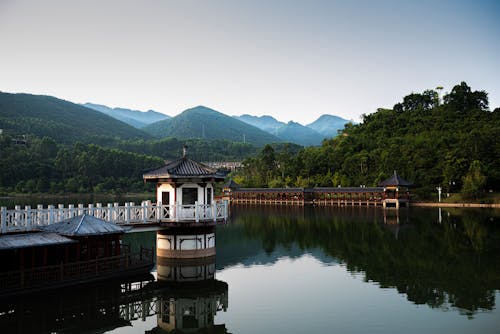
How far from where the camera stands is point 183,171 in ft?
71.2

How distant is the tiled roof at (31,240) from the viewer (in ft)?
49.6

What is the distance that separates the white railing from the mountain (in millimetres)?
116781

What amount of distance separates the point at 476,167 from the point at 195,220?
177 ft

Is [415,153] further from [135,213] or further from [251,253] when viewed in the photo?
[135,213]

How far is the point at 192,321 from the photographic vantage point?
568 inches

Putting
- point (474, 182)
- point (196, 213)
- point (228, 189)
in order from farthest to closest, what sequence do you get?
point (228, 189) < point (474, 182) < point (196, 213)

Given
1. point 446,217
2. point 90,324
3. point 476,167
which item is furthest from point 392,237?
point 476,167

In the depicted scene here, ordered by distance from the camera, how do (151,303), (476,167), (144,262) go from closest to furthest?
(151,303) < (144,262) < (476,167)

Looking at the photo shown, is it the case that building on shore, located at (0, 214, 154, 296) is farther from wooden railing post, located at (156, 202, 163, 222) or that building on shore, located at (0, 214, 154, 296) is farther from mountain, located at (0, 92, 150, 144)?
mountain, located at (0, 92, 150, 144)

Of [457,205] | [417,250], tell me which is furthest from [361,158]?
[417,250]

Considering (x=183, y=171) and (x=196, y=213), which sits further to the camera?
(x=183, y=171)

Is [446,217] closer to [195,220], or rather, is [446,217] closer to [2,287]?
[195,220]

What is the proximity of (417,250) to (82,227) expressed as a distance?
19359 millimetres

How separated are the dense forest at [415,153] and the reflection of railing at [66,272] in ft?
182
